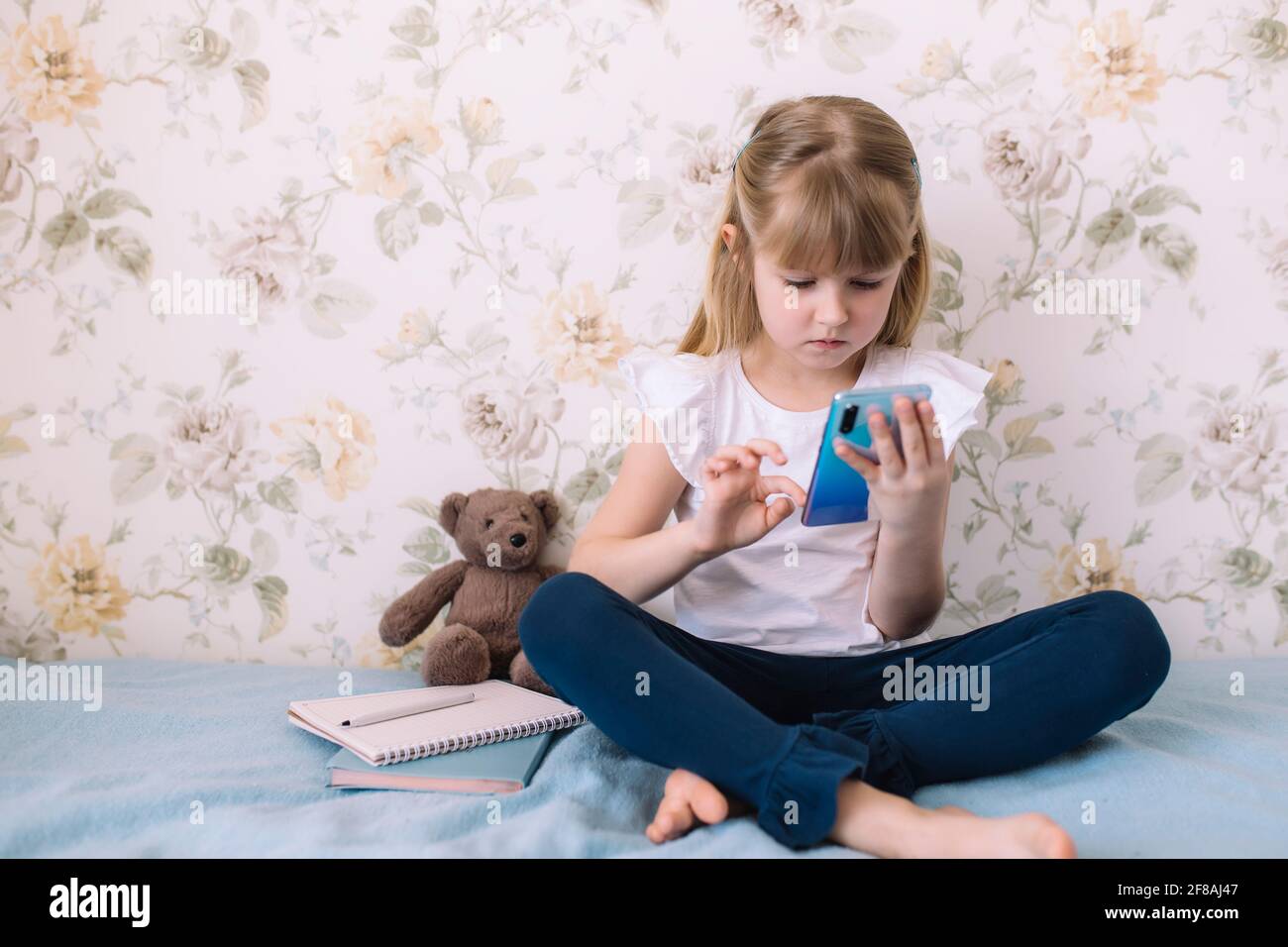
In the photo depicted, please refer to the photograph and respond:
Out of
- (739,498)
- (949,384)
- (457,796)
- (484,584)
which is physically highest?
(949,384)

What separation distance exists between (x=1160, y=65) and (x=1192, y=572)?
630mm

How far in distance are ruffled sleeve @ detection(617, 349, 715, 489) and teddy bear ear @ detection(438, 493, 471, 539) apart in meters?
0.27

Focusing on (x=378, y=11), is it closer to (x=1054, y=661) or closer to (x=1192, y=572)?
(x=1054, y=661)

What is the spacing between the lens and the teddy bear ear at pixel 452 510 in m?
1.25

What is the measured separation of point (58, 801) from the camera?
2.67 feet

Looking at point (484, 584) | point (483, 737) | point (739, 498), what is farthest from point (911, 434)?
point (484, 584)

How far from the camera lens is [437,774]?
0.91 m

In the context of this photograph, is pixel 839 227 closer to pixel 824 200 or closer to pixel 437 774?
pixel 824 200

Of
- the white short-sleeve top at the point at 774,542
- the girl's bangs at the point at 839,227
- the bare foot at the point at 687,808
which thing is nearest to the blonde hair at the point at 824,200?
the girl's bangs at the point at 839,227

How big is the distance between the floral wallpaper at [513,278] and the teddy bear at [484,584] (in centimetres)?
5

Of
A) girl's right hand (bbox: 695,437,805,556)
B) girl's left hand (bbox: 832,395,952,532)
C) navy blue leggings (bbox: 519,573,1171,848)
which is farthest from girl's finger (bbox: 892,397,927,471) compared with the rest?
navy blue leggings (bbox: 519,573,1171,848)

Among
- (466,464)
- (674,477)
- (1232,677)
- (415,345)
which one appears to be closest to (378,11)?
(415,345)

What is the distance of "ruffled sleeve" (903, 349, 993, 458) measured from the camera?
1083mm

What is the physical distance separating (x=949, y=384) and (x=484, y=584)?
1.93ft
